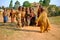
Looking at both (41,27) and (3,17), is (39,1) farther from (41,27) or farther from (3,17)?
(3,17)

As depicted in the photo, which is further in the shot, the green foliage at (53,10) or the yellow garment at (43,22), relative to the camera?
the green foliage at (53,10)

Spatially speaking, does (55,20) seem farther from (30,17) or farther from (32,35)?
(32,35)

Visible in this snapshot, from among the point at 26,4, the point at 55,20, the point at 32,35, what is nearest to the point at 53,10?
the point at 55,20

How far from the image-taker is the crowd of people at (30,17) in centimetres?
490

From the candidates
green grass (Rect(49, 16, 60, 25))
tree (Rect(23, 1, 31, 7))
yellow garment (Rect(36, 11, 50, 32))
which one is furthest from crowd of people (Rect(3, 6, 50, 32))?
green grass (Rect(49, 16, 60, 25))

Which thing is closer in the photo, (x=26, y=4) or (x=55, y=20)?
(x=26, y=4)

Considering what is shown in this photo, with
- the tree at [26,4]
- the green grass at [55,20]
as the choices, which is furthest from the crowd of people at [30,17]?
the green grass at [55,20]

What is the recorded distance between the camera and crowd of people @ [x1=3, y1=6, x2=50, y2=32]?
16.1ft

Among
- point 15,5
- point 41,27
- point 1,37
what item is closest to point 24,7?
point 15,5

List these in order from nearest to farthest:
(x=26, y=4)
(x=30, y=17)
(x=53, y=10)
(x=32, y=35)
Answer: (x=32, y=35), (x=26, y=4), (x=53, y=10), (x=30, y=17)

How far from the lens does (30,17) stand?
575 cm

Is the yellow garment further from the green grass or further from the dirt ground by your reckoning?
the green grass

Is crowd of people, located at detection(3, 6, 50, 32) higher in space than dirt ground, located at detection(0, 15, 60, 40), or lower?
higher

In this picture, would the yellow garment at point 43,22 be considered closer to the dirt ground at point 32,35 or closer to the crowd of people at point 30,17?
the crowd of people at point 30,17
